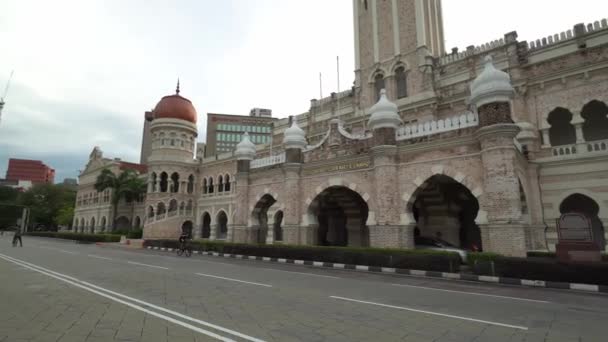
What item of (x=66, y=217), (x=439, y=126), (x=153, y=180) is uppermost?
(x=153, y=180)

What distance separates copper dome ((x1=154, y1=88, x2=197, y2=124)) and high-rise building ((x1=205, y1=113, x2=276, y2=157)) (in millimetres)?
42254

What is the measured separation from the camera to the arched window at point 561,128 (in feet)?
58.7

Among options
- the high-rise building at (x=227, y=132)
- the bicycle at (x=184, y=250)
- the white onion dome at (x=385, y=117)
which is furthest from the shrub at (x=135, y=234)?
the high-rise building at (x=227, y=132)

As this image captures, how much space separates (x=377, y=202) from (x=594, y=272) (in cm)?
726

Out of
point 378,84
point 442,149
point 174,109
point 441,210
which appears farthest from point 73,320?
point 174,109

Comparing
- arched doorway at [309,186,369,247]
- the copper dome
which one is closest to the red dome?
the copper dome

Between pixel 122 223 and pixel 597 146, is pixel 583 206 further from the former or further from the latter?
pixel 122 223

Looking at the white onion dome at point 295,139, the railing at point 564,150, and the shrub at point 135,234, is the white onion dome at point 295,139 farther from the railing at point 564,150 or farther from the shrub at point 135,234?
the shrub at point 135,234

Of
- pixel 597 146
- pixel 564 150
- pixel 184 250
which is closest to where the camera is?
pixel 597 146

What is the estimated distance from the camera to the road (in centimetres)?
491

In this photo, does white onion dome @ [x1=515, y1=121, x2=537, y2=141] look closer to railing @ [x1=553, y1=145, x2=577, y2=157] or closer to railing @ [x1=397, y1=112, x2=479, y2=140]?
railing @ [x1=553, y1=145, x2=577, y2=157]

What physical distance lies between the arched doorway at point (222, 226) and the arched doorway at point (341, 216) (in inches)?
663

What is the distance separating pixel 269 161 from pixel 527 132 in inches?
550

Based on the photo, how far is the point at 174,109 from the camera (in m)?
39.8
